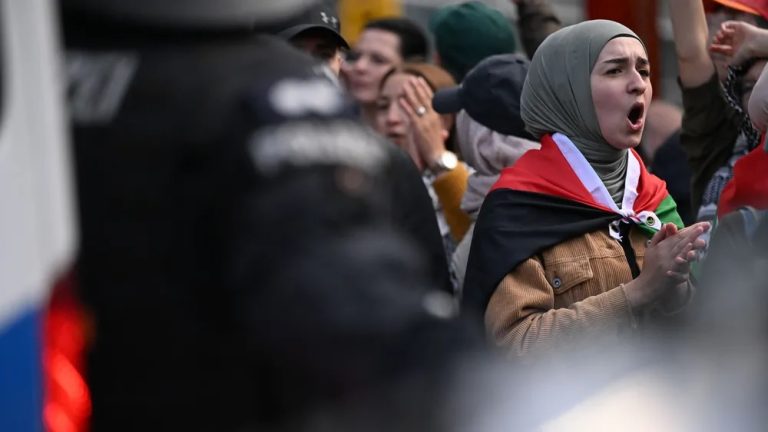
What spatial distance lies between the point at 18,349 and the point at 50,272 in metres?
0.12

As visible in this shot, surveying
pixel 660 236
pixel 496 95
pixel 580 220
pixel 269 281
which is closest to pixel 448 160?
pixel 496 95

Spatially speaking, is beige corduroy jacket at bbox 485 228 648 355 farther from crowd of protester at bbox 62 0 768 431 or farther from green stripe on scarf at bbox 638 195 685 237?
crowd of protester at bbox 62 0 768 431

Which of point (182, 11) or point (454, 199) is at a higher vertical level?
point (182, 11)

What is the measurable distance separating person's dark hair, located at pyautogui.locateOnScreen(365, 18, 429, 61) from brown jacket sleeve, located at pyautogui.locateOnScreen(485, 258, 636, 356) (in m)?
3.30

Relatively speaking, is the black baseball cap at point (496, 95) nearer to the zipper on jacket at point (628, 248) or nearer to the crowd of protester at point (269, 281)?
the zipper on jacket at point (628, 248)

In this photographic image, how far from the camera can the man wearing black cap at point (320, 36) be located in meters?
5.25

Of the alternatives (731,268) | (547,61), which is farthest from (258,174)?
(547,61)

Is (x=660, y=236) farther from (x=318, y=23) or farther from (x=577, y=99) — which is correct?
(x=318, y=23)

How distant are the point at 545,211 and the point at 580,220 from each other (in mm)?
115

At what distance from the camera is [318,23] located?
533 cm

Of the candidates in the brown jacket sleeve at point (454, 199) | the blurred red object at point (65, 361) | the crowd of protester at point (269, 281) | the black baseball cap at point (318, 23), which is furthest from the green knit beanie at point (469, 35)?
the blurred red object at point (65, 361)

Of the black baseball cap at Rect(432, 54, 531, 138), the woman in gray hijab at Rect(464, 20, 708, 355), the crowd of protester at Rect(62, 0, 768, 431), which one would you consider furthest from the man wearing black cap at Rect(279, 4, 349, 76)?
the crowd of protester at Rect(62, 0, 768, 431)

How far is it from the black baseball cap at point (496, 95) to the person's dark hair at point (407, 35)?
2.08 m

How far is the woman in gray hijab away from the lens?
450 cm
